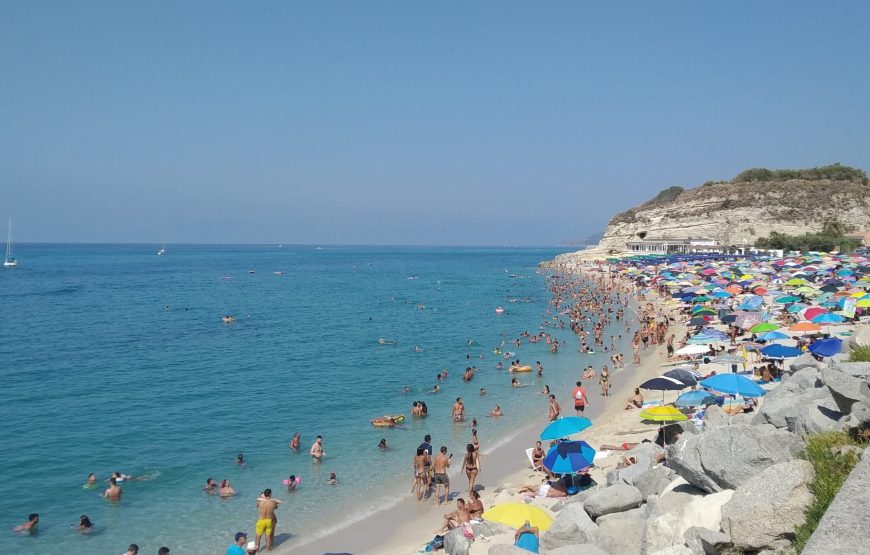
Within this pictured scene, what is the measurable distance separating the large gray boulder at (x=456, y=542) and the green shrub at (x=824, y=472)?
5.15 meters

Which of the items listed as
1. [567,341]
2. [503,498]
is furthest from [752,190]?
[503,498]

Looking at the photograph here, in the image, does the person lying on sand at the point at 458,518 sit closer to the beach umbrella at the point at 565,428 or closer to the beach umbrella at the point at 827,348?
the beach umbrella at the point at 565,428

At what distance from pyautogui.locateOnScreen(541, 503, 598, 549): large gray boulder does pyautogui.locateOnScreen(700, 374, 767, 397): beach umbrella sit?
6893 millimetres

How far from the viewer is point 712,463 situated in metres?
7.72

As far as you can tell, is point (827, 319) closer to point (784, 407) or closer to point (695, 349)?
point (695, 349)

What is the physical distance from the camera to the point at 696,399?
48.9 feet

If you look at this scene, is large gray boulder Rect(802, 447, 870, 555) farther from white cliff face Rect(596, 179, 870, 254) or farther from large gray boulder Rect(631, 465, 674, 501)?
white cliff face Rect(596, 179, 870, 254)

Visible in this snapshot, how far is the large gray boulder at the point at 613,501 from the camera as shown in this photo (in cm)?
897

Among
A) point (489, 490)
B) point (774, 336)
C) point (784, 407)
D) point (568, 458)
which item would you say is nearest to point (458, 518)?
point (568, 458)

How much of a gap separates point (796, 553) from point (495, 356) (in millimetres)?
25699

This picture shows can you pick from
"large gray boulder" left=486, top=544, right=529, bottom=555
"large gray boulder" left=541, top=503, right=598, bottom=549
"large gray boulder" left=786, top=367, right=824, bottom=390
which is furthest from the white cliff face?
"large gray boulder" left=486, top=544, right=529, bottom=555

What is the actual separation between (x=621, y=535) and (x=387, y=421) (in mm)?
12245

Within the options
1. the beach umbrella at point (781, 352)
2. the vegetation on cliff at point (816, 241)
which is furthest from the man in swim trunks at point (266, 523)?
the vegetation on cliff at point (816, 241)

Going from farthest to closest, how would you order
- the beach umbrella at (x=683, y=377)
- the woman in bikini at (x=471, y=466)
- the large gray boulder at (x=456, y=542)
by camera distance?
the beach umbrella at (x=683, y=377), the woman in bikini at (x=471, y=466), the large gray boulder at (x=456, y=542)
